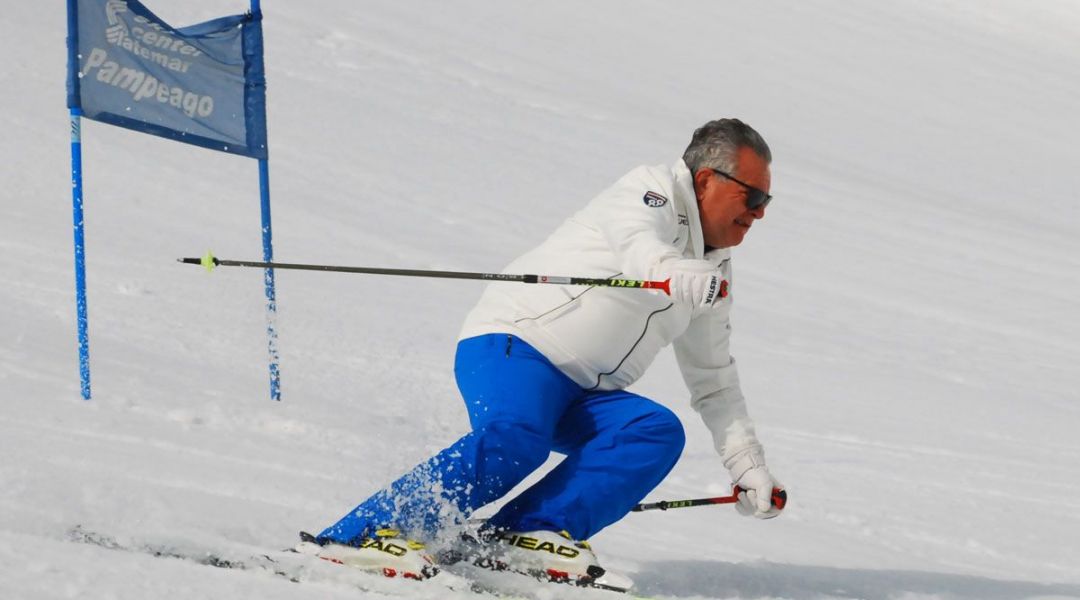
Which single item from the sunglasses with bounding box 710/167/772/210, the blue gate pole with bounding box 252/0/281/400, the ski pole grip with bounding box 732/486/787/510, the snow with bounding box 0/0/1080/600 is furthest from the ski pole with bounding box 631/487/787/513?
the blue gate pole with bounding box 252/0/281/400

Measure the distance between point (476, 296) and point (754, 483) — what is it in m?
5.28

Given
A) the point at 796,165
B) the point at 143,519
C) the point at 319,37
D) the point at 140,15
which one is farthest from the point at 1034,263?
the point at 143,519

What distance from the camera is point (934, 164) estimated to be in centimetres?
1823

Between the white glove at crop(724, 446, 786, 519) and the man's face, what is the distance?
682mm

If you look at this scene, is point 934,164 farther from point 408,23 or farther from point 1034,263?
point 408,23

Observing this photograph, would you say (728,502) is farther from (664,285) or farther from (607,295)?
(664,285)

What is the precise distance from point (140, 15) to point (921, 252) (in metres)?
9.12

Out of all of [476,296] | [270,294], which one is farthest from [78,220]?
[476,296]

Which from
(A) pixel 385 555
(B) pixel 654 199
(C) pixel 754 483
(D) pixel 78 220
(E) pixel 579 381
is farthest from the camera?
(D) pixel 78 220

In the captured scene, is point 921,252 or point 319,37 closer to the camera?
point 921,252

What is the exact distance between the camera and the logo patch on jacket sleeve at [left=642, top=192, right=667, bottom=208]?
3650 millimetres

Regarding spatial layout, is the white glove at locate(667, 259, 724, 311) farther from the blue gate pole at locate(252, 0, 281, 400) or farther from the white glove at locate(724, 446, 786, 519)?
the blue gate pole at locate(252, 0, 281, 400)

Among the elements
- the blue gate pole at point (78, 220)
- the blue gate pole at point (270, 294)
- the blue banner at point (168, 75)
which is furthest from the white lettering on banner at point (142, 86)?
the blue gate pole at point (270, 294)

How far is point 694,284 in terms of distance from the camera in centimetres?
340
